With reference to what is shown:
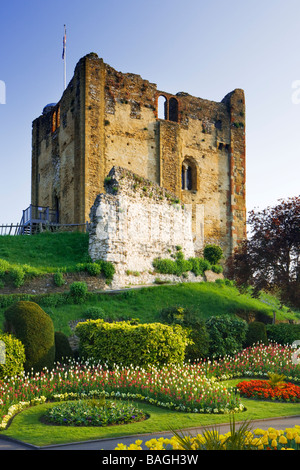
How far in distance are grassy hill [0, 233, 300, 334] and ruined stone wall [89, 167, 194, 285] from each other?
1.58 m

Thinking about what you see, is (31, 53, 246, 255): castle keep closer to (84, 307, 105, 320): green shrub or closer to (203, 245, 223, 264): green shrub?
(203, 245, 223, 264): green shrub

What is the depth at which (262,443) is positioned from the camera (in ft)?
19.7

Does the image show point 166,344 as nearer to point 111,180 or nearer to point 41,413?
point 41,413

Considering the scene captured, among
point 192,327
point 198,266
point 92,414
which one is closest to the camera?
point 92,414

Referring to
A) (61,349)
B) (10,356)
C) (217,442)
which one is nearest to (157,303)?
(61,349)

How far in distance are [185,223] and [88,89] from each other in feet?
40.4

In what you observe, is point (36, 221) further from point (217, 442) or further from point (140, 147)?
point (217, 442)

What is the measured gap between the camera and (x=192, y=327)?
52.5ft

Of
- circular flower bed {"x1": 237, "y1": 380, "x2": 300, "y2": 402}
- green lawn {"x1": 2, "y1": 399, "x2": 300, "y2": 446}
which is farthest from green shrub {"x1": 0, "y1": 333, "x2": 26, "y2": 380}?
circular flower bed {"x1": 237, "y1": 380, "x2": 300, "y2": 402}

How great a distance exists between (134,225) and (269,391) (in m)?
14.3

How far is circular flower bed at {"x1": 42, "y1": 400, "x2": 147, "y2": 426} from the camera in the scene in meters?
8.94

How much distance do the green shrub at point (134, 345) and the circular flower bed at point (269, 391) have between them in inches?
87.9

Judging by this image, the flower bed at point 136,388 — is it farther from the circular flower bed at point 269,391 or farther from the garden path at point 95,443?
the garden path at point 95,443

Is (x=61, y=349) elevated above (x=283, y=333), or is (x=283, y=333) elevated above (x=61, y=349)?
(x=61, y=349)
